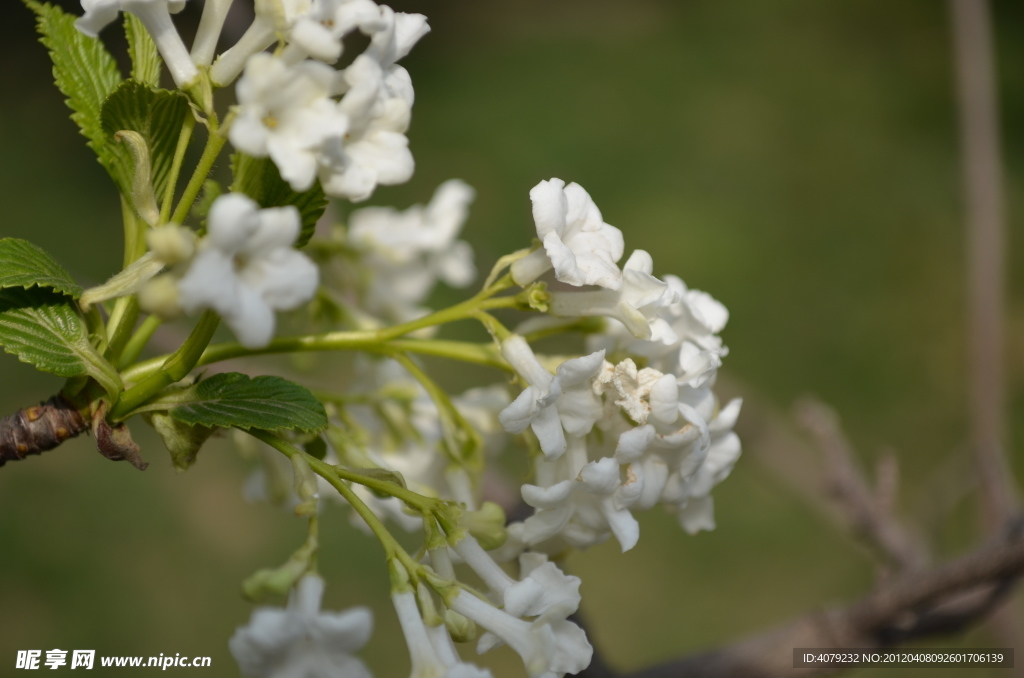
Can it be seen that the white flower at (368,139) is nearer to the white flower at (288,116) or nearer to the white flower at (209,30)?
the white flower at (288,116)

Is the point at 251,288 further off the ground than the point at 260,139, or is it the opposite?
the point at 260,139

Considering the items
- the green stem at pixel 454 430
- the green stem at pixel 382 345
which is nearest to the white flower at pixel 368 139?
the green stem at pixel 382 345

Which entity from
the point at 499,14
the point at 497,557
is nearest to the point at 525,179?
the point at 499,14

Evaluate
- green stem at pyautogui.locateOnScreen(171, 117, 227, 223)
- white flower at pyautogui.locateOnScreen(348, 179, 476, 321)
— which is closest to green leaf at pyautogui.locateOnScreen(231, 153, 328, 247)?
green stem at pyautogui.locateOnScreen(171, 117, 227, 223)

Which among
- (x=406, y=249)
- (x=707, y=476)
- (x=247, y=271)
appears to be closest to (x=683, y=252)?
(x=406, y=249)

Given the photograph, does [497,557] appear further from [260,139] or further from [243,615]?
[243,615]
